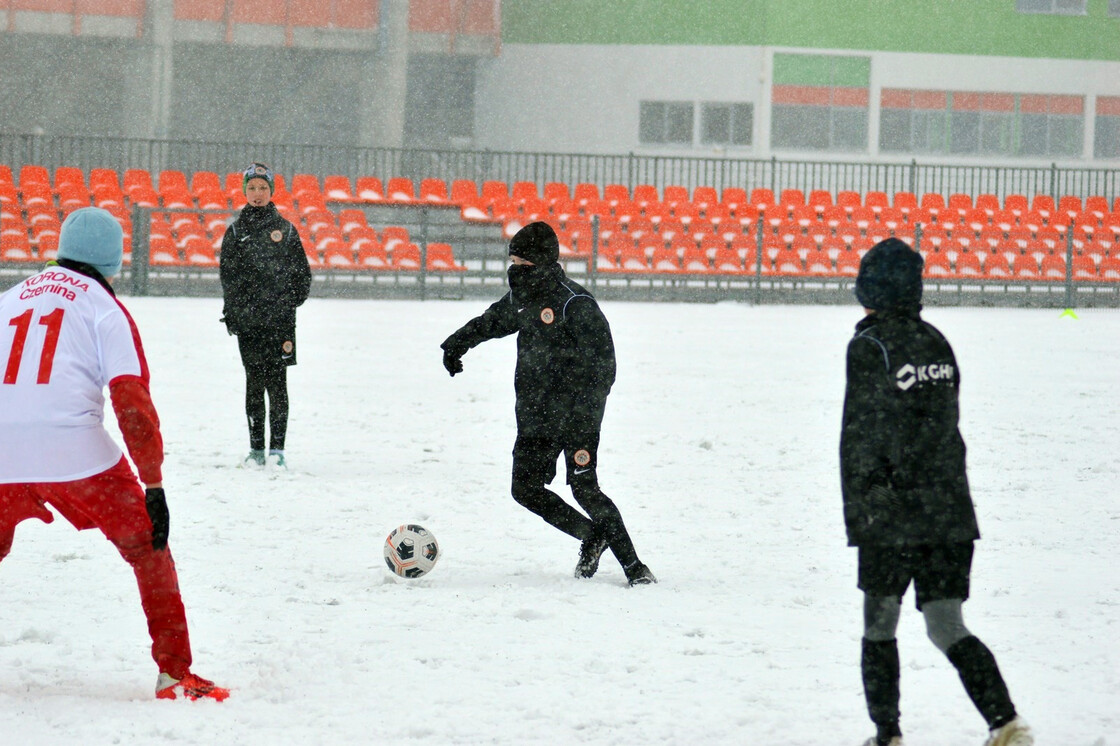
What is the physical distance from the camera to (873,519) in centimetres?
375

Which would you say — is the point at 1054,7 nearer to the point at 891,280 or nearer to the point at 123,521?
the point at 891,280

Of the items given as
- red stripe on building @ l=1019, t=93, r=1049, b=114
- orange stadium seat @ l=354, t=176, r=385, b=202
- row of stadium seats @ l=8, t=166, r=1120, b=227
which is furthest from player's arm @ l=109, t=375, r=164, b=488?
red stripe on building @ l=1019, t=93, r=1049, b=114

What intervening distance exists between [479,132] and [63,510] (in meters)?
31.7

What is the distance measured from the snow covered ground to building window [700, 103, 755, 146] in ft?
70.7

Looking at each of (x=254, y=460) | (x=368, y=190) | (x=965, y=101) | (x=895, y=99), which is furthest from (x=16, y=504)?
(x=965, y=101)

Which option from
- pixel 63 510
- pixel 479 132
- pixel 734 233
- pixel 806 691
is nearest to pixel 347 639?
pixel 63 510

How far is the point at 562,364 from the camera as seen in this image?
5980 mm

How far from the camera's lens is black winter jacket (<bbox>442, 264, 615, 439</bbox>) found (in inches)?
234

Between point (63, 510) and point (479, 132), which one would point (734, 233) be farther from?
point (63, 510)

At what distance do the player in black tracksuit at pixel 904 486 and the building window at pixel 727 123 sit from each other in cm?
2973

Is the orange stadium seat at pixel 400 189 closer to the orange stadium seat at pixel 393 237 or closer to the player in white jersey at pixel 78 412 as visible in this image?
the orange stadium seat at pixel 393 237

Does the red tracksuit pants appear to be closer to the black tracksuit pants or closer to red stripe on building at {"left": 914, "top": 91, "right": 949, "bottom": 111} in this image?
the black tracksuit pants

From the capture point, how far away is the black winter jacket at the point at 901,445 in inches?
147

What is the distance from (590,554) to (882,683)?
96.5 inches
